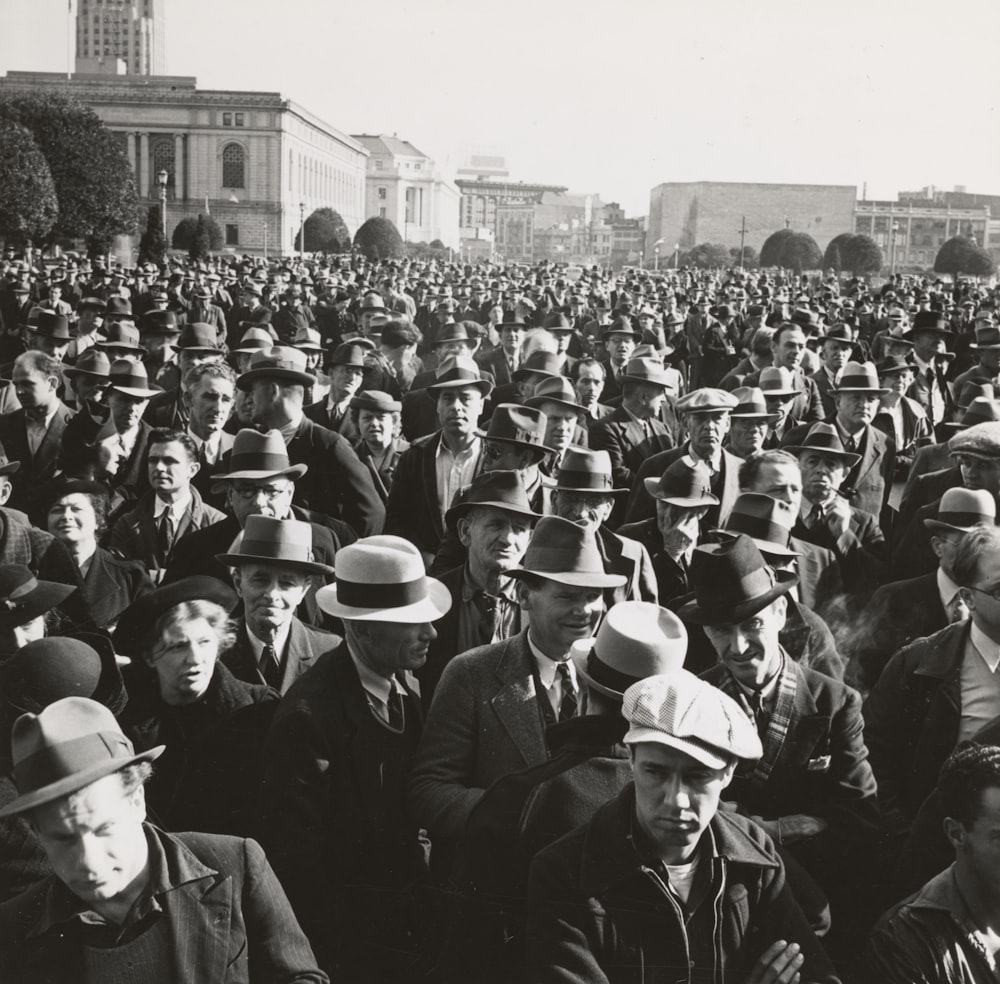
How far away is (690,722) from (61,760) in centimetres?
133

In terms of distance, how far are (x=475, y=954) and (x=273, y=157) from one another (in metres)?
94.9

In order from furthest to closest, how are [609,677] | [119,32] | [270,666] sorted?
[119,32], [270,666], [609,677]

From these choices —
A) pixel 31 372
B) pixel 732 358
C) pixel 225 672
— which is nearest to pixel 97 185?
pixel 732 358

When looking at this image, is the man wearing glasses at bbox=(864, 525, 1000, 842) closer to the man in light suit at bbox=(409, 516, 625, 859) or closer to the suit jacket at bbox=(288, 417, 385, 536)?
the man in light suit at bbox=(409, 516, 625, 859)

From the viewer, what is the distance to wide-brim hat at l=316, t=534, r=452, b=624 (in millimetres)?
3801

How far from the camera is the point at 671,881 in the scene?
2.72 meters

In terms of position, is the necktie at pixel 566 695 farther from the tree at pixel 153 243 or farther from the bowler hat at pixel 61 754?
the tree at pixel 153 243

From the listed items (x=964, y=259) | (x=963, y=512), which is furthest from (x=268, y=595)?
(x=964, y=259)

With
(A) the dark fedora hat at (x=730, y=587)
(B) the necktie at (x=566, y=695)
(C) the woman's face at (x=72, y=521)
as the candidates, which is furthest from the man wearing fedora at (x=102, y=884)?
(C) the woman's face at (x=72, y=521)

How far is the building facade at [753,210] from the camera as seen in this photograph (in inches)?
4456

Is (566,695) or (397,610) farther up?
(397,610)

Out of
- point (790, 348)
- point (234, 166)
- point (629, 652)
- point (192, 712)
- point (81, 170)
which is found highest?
point (234, 166)

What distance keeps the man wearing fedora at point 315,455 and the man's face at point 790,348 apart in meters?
5.06

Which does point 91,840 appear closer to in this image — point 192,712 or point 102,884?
point 102,884
